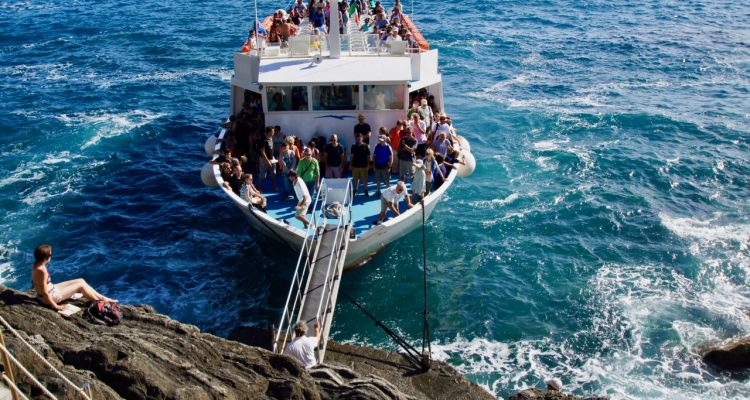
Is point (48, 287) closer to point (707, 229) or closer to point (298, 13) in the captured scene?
point (707, 229)

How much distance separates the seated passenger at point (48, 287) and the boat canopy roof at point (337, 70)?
884cm

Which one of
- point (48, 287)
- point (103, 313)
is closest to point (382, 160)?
point (103, 313)

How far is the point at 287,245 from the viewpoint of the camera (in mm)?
16750

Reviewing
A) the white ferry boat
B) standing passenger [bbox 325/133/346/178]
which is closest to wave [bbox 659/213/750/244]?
the white ferry boat

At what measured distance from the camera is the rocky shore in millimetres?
8477

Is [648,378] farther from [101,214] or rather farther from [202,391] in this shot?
[101,214]

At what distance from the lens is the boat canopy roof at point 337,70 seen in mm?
18250

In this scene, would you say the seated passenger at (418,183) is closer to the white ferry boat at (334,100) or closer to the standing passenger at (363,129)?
the white ferry boat at (334,100)

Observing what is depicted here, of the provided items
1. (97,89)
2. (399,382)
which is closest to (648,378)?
(399,382)

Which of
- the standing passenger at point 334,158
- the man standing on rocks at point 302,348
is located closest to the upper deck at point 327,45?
the standing passenger at point 334,158

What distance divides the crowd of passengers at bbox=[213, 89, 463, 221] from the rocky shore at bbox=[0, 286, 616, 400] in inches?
252

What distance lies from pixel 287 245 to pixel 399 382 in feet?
16.5

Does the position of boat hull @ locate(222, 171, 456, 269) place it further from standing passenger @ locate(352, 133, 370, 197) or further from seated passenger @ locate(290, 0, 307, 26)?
seated passenger @ locate(290, 0, 307, 26)

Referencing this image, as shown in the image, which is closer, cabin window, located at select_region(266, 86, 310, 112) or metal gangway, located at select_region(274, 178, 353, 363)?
metal gangway, located at select_region(274, 178, 353, 363)
